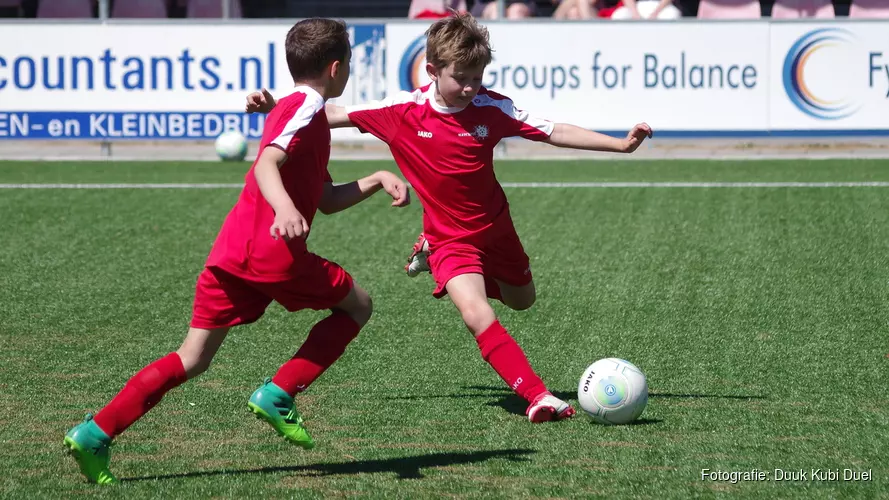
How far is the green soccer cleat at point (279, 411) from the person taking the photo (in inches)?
159

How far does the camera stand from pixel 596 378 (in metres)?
4.74

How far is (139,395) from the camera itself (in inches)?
155

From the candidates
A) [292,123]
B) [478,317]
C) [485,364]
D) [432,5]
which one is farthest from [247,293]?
[432,5]

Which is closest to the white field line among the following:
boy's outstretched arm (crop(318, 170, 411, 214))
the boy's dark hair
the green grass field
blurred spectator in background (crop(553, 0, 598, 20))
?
the green grass field

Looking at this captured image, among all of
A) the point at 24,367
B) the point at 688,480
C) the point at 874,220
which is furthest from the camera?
the point at 874,220

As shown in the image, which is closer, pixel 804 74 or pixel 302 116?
pixel 302 116

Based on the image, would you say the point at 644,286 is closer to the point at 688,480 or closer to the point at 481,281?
A: the point at 481,281

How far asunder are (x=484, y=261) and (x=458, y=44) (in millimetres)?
901

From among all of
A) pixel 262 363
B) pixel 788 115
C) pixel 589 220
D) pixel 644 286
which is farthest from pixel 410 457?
pixel 788 115

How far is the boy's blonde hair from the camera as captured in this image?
470cm

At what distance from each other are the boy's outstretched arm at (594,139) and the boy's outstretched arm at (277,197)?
60.0 inches

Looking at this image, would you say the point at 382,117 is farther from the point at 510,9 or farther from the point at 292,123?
the point at 510,9

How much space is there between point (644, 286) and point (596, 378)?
3044 mm

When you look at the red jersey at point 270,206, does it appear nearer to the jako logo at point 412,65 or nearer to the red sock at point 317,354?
the red sock at point 317,354
